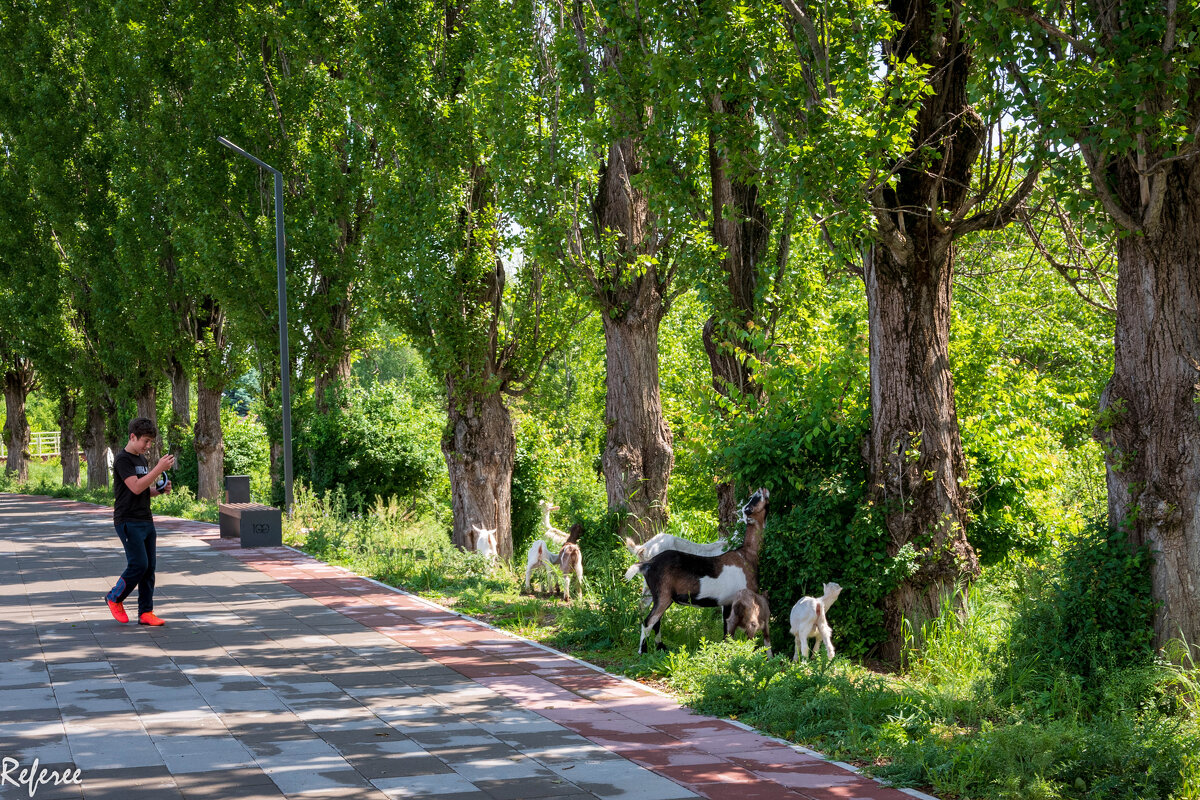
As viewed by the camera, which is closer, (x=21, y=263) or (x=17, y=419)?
(x=21, y=263)

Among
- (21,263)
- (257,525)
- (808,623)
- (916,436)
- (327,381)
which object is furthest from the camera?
(21,263)

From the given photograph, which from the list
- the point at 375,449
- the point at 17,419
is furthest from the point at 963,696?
the point at 17,419

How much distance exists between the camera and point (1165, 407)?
7.38 m

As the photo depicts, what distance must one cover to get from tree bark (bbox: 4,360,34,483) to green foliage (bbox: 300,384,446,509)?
2232cm

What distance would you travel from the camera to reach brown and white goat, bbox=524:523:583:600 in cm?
1222

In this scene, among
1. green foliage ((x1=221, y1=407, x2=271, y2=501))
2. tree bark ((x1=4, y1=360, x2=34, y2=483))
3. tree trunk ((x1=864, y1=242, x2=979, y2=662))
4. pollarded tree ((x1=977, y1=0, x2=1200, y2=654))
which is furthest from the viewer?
tree bark ((x1=4, y1=360, x2=34, y2=483))

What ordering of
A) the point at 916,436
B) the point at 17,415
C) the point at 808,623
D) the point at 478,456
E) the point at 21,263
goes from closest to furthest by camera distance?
the point at 808,623 < the point at 916,436 < the point at 478,456 < the point at 21,263 < the point at 17,415

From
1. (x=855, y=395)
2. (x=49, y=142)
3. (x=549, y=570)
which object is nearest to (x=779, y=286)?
(x=855, y=395)

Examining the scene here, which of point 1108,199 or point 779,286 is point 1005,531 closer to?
point 779,286

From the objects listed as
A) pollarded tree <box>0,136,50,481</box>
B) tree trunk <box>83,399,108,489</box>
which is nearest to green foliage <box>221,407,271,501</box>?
tree trunk <box>83,399,108,489</box>

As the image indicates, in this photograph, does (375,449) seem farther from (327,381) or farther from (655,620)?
(655,620)

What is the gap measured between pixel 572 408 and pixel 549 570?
27988 mm

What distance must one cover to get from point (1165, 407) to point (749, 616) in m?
3.63

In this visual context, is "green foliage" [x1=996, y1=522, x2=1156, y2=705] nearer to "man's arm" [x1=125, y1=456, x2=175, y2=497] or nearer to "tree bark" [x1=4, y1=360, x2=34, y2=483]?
"man's arm" [x1=125, y1=456, x2=175, y2=497]
